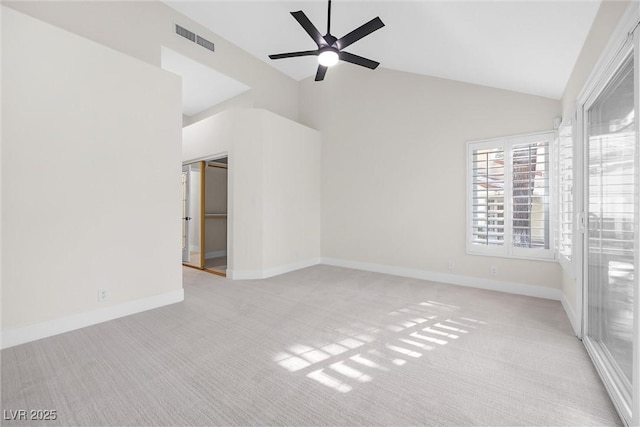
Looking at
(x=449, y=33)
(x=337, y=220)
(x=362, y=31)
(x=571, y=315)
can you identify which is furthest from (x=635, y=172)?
(x=337, y=220)

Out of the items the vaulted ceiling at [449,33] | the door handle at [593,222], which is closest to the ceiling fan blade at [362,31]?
the vaulted ceiling at [449,33]

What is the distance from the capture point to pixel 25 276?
2.49 meters

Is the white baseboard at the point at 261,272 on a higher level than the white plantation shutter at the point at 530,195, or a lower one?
lower

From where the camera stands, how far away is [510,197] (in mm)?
3908

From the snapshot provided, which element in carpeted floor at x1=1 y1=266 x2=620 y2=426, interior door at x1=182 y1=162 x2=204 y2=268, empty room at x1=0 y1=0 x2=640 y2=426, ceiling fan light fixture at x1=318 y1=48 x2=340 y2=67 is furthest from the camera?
interior door at x1=182 y1=162 x2=204 y2=268

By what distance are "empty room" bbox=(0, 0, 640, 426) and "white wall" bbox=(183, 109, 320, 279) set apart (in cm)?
4

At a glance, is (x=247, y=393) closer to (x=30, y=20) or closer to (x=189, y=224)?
(x=30, y=20)

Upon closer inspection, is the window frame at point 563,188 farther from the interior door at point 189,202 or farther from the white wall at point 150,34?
the interior door at point 189,202

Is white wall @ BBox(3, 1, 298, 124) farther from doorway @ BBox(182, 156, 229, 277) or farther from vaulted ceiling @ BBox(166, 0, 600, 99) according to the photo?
doorway @ BBox(182, 156, 229, 277)

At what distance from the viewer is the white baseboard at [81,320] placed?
7.99 feet

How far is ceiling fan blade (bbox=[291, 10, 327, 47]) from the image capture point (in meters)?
2.77

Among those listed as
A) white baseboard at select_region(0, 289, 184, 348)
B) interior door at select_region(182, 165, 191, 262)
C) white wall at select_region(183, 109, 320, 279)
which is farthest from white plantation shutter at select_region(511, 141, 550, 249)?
interior door at select_region(182, 165, 191, 262)

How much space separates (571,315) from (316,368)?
2.75 metres

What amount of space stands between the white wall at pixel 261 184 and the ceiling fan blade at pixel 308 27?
1.96 metres
